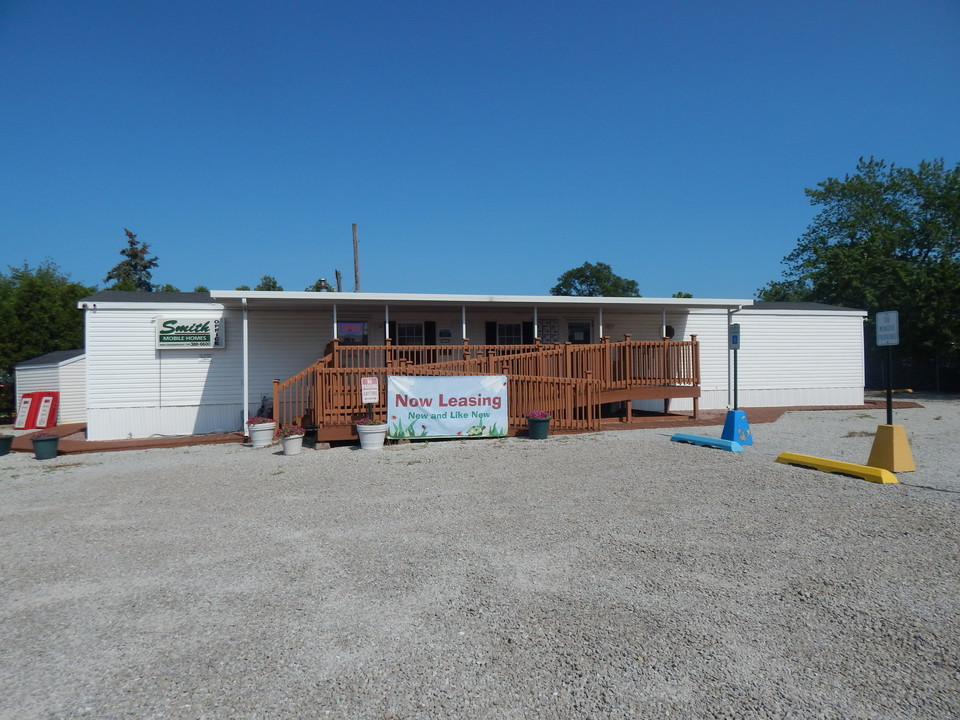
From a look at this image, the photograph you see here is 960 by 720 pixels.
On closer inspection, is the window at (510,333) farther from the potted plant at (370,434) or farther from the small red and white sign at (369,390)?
the potted plant at (370,434)

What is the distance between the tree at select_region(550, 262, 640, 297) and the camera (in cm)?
6831

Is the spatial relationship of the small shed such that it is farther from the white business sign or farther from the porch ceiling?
the white business sign

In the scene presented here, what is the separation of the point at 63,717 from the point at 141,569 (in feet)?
6.65

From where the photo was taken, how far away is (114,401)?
40.6ft

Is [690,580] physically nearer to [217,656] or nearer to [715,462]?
[217,656]

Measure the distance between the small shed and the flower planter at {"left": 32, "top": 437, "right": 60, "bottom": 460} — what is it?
5996 mm

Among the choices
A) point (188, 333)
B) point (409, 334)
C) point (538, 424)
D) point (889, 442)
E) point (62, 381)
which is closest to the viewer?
point (889, 442)

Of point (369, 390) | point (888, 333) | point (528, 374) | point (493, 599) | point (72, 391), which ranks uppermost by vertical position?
point (888, 333)

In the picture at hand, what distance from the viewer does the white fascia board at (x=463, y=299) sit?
38.1 feet

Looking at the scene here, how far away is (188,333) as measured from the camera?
12688mm

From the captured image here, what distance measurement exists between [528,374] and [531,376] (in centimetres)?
29

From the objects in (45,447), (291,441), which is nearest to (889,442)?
(291,441)

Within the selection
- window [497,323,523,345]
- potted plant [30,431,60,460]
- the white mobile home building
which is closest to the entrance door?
the white mobile home building

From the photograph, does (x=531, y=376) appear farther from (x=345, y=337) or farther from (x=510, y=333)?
(x=345, y=337)
